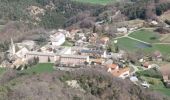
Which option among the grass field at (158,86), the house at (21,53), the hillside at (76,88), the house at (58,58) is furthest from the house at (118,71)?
the house at (21,53)

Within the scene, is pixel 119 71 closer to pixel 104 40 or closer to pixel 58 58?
pixel 58 58

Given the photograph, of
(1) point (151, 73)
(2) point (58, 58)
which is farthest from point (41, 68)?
(1) point (151, 73)

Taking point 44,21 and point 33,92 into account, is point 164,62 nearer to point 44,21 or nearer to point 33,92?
point 33,92

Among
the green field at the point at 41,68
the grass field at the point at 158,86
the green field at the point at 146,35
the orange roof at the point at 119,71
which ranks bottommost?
the grass field at the point at 158,86

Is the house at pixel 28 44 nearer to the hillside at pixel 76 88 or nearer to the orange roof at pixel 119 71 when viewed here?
the orange roof at pixel 119 71

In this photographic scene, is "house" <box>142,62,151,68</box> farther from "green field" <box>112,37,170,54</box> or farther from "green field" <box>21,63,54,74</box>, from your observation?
"green field" <box>21,63,54,74</box>

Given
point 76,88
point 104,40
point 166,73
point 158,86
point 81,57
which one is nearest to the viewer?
point 76,88

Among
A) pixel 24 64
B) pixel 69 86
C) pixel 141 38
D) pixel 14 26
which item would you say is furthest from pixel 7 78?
pixel 14 26
